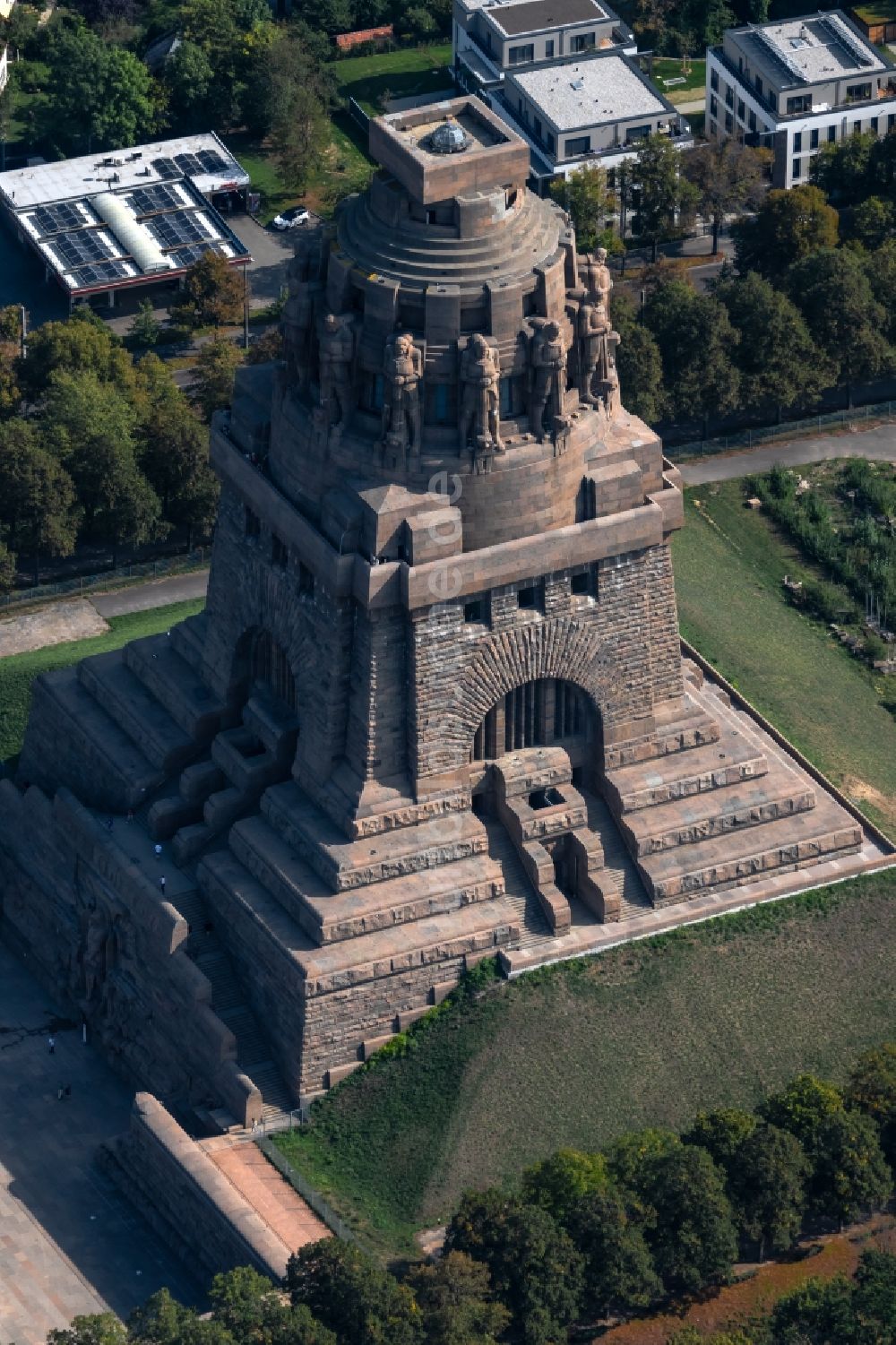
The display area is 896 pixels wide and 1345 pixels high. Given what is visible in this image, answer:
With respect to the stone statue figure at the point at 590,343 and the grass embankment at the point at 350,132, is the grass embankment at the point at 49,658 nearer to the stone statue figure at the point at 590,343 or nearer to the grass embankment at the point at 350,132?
the stone statue figure at the point at 590,343

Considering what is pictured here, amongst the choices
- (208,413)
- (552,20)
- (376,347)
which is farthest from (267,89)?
(376,347)

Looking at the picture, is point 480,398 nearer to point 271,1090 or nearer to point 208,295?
point 271,1090

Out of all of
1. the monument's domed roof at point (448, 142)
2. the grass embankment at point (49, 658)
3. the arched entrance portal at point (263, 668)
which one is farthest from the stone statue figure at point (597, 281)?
the grass embankment at point (49, 658)

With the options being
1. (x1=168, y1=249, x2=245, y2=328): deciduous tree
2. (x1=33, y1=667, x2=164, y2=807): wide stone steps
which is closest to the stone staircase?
(x1=33, y1=667, x2=164, y2=807): wide stone steps

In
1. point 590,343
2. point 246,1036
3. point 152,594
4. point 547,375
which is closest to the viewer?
point 547,375

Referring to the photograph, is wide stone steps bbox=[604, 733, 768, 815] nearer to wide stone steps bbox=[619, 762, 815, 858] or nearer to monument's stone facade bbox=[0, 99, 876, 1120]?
monument's stone facade bbox=[0, 99, 876, 1120]

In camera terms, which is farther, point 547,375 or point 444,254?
point 547,375

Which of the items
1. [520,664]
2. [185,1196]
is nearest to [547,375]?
[520,664]
